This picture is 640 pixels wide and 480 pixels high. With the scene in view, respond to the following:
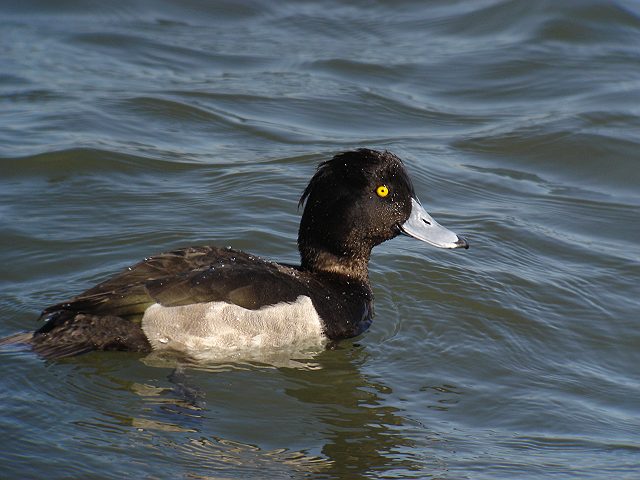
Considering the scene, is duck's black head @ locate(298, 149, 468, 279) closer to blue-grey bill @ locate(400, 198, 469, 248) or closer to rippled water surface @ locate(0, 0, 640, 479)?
blue-grey bill @ locate(400, 198, 469, 248)

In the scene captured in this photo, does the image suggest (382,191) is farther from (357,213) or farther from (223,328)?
(223,328)

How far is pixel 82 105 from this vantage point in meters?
11.1

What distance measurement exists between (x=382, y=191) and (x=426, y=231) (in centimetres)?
43

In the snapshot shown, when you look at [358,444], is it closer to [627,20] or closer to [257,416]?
[257,416]

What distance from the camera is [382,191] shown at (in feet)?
23.9

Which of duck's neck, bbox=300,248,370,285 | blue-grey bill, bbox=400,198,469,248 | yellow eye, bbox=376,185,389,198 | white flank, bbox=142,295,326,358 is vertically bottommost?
white flank, bbox=142,295,326,358

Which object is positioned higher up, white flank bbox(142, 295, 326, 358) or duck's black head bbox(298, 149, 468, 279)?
duck's black head bbox(298, 149, 468, 279)

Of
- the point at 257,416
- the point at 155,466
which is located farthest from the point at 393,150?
the point at 155,466

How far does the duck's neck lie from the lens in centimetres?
736

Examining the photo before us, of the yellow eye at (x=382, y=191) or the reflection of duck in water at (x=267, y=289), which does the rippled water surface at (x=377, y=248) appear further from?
the yellow eye at (x=382, y=191)

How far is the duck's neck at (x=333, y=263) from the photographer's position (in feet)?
24.1

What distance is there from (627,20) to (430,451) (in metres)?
9.78

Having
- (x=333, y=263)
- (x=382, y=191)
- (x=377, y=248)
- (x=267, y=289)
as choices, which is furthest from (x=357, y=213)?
(x=377, y=248)

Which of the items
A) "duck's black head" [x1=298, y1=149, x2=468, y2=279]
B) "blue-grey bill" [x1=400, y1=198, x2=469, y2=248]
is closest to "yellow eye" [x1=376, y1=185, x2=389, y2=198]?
"duck's black head" [x1=298, y1=149, x2=468, y2=279]
